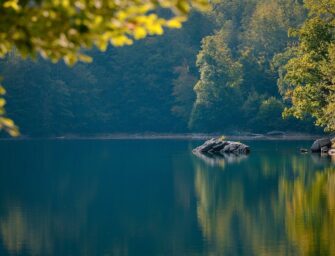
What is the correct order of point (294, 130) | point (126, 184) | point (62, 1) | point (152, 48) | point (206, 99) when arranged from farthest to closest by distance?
1. point (152, 48)
2. point (206, 99)
3. point (294, 130)
4. point (126, 184)
5. point (62, 1)

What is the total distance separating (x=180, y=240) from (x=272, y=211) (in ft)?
20.7

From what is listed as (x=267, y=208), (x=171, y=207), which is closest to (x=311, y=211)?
(x=267, y=208)

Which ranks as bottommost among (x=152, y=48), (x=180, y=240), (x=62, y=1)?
(x=180, y=240)

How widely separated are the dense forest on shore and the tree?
77.1 m

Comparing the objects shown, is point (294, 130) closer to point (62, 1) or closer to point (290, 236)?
point (290, 236)

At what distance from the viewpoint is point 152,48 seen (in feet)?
339

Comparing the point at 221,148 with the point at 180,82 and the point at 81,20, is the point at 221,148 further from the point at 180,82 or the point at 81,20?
the point at 81,20

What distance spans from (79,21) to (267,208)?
23.3 meters

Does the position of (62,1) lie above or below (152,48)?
below

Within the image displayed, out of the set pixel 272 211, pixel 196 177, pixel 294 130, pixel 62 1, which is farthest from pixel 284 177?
pixel 294 130

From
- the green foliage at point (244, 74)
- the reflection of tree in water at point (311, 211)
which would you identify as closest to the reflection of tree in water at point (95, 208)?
the reflection of tree in water at point (311, 211)

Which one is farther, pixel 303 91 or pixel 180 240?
pixel 303 91

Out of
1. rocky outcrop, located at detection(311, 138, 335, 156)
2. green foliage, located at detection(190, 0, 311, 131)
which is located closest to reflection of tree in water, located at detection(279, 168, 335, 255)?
rocky outcrop, located at detection(311, 138, 335, 156)

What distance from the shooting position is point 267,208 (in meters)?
28.7
